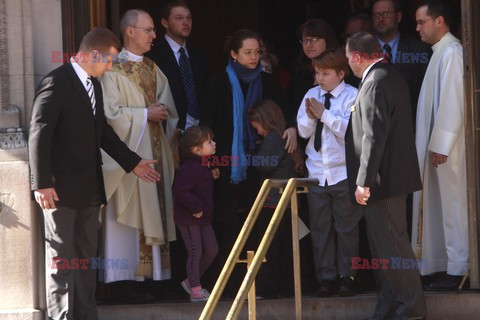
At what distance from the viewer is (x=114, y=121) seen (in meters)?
8.14

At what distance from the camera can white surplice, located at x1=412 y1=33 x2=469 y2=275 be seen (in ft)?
26.6

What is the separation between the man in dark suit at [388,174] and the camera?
7324 millimetres

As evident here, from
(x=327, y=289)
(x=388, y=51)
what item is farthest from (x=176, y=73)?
(x=327, y=289)

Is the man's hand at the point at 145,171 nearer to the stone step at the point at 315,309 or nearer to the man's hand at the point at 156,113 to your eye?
the man's hand at the point at 156,113

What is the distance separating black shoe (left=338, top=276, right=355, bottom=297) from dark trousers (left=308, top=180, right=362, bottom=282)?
0.04 metres

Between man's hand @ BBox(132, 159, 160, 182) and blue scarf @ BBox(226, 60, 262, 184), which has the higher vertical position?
blue scarf @ BBox(226, 60, 262, 184)

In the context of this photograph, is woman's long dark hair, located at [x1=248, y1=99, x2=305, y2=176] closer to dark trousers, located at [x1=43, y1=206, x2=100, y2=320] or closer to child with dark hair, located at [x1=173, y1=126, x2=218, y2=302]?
child with dark hair, located at [x1=173, y1=126, x2=218, y2=302]

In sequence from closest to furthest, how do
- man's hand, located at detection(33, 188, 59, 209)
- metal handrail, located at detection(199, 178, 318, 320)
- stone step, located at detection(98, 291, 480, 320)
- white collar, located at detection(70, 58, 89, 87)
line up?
metal handrail, located at detection(199, 178, 318, 320), man's hand, located at detection(33, 188, 59, 209), white collar, located at detection(70, 58, 89, 87), stone step, located at detection(98, 291, 480, 320)

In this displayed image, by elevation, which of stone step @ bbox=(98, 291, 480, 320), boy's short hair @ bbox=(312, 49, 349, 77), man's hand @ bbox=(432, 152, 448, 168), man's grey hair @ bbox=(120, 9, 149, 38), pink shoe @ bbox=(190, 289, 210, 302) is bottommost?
stone step @ bbox=(98, 291, 480, 320)

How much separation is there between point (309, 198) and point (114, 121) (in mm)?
1442

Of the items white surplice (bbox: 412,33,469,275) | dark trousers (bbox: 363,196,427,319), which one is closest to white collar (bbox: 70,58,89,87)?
dark trousers (bbox: 363,196,427,319)

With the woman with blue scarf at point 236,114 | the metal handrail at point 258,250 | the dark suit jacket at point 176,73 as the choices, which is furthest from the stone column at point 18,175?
the metal handrail at point 258,250

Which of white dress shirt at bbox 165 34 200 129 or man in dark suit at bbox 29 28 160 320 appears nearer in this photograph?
man in dark suit at bbox 29 28 160 320

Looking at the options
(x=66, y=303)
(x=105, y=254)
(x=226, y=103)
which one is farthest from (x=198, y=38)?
(x=66, y=303)
